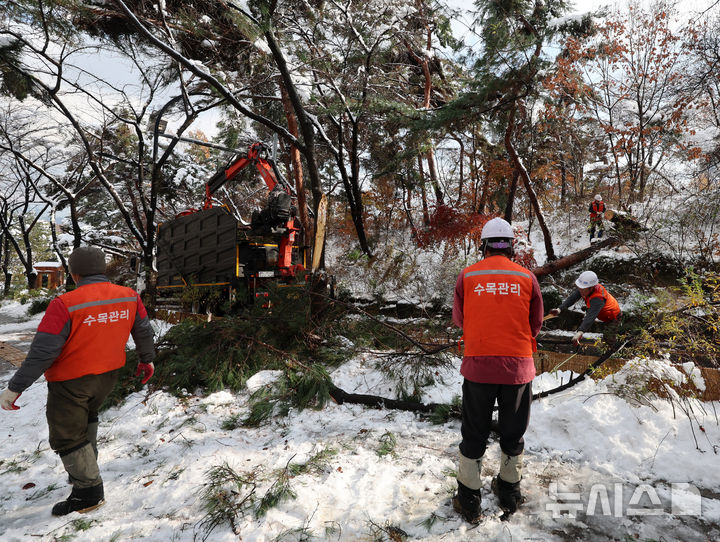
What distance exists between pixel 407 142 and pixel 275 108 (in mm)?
5839

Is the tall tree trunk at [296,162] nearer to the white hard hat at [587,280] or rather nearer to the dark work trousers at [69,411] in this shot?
the white hard hat at [587,280]

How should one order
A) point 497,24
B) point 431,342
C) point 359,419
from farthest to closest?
point 497,24 < point 431,342 < point 359,419

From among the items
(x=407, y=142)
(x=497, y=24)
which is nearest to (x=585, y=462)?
(x=407, y=142)

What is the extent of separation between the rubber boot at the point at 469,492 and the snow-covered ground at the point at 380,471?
75 mm

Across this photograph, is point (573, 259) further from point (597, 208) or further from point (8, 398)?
point (8, 398)

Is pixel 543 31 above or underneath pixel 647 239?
above

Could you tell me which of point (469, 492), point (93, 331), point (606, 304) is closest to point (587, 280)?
point (606, 304)

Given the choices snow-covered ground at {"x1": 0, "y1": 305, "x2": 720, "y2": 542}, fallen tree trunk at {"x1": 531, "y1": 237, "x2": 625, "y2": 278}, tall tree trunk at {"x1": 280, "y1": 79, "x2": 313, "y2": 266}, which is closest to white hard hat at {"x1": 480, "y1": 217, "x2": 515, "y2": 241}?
snow-covered ground at {"x1": 0, "y1": 305, "x2": 720, "y2": 542}

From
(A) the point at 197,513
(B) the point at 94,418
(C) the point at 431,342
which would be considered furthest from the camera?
(C) the point at 431,342

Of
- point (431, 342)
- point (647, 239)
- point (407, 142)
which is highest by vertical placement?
point (407, 142)

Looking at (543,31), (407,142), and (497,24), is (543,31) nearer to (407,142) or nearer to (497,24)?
(497,24)

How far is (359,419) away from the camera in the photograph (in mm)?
3609

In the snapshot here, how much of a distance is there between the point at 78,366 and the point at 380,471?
7.41 feet

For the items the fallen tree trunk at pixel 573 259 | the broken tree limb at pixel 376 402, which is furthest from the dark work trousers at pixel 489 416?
the fallen tree trunk at pixel 573 259
